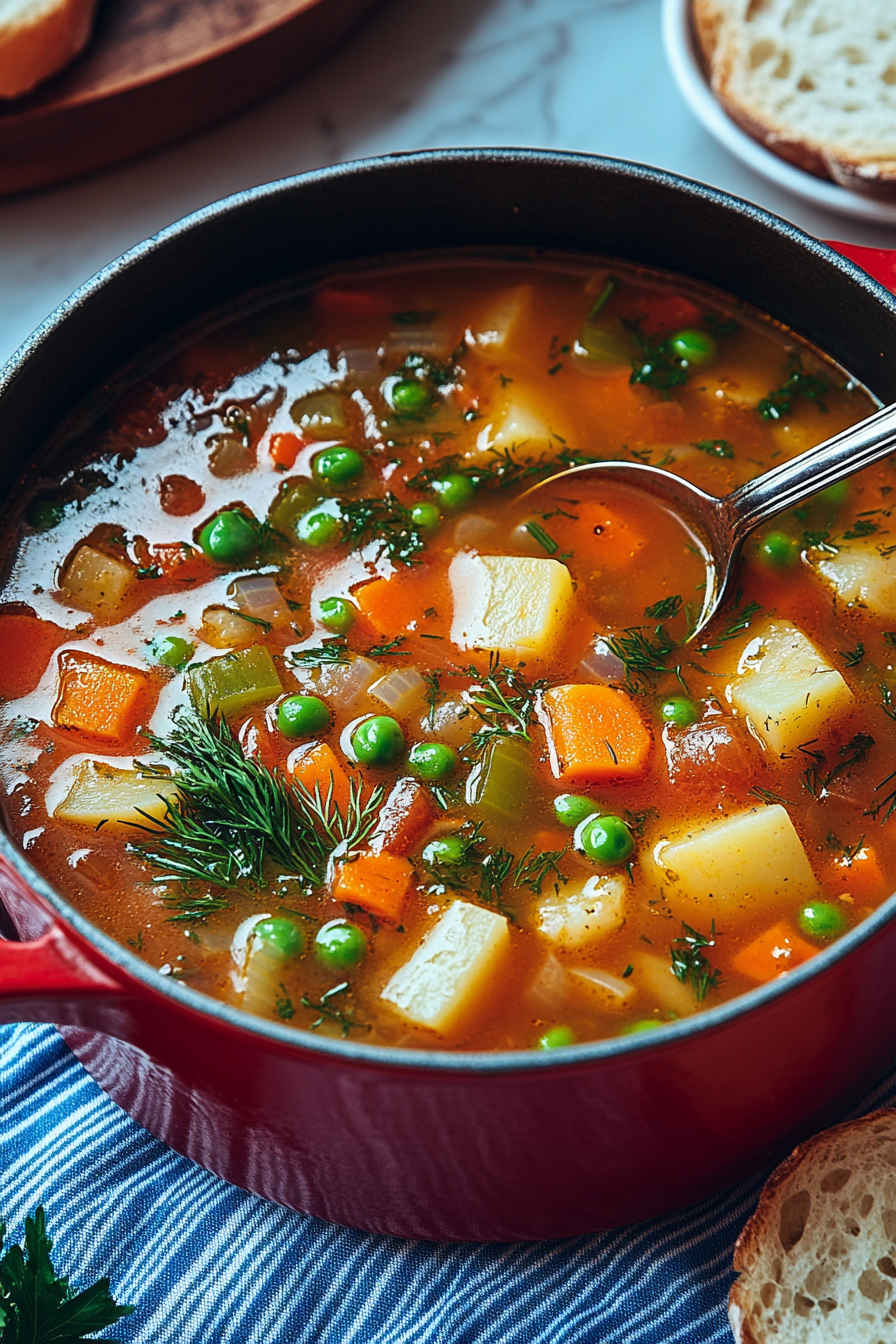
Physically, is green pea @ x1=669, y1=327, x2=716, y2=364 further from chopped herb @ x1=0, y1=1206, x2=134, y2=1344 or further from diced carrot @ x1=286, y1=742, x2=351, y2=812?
chopped herb @ x1=0, y1=1206, x2=134, y2=1344

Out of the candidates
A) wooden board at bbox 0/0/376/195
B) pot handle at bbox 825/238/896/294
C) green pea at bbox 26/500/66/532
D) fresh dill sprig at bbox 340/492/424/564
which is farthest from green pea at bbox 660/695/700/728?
wooden board at bbox 0/0/376/195

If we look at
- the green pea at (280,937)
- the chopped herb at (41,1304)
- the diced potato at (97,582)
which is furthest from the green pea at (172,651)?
the chopped herb at (41,1304)

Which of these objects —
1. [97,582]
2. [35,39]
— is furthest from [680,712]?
[35,39]

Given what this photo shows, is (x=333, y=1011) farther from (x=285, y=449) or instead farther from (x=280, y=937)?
(x=285, y=449)

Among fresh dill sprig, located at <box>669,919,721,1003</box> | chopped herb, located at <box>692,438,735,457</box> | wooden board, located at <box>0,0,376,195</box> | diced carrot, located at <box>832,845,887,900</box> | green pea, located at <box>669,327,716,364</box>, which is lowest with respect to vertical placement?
diced carrot, located at <box>832,845,887,900</box>

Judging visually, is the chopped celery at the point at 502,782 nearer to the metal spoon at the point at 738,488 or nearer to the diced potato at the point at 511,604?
the diced potato at the point at 511,604

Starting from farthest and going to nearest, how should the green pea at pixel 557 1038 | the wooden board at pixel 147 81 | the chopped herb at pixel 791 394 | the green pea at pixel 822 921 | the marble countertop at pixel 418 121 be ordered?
the marble countertop at pixel 418 121
the wooden board at pixel 147 81
the chopped herb at pixel 791 394
the green pea at pixel 822 921
the green pea at pixel 557 1038

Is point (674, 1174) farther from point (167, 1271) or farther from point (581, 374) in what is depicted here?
point (581, 374)
